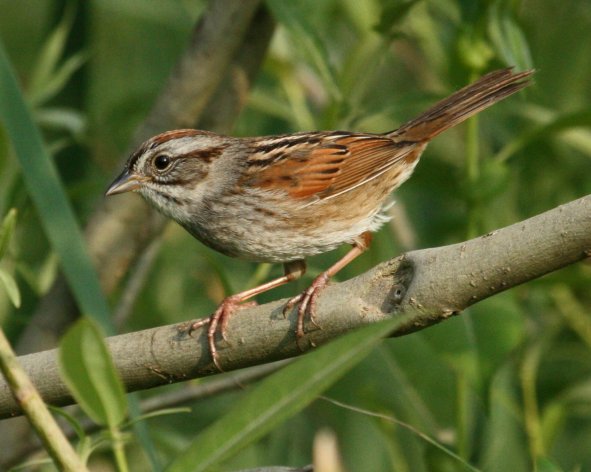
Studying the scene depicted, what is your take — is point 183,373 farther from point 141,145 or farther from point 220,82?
point 220,82

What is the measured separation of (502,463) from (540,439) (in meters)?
0.45

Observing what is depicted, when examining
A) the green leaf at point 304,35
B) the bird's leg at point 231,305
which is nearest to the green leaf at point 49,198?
the bird's leg at point 231,305

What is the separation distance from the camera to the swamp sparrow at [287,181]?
3492mm

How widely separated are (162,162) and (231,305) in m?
0.84

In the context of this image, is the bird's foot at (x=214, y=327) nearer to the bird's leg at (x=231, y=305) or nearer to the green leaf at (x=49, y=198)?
the bird's leg at (x=231, y=305)

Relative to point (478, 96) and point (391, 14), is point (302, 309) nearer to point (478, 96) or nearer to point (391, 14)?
point (391, 14)

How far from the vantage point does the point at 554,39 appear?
14.9 ft

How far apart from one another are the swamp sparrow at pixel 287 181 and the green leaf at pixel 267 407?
1.66m

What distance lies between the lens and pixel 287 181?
12.0 ft

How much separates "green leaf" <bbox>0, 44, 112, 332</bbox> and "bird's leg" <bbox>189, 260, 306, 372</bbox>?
333 millimetres

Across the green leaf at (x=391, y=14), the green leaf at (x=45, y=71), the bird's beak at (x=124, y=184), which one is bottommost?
the bird's beak at (x=124, y=184)

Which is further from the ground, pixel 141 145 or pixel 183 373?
pixel 141 145

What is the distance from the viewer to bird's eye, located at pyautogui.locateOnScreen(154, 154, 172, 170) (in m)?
3.69

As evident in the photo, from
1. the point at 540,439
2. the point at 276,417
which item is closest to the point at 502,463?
the point at 540,439
